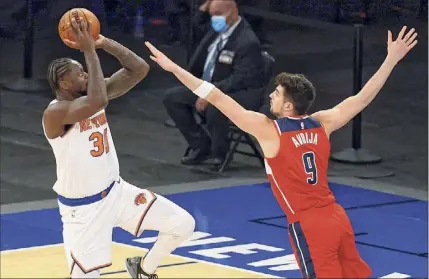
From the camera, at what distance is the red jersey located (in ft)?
26.8

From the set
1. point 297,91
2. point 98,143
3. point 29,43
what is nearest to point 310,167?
point 297,91

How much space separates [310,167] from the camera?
8211 millimetres

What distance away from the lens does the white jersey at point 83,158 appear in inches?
356

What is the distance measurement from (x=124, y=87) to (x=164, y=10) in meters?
7.63

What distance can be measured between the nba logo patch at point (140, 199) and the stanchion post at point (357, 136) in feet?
19.7

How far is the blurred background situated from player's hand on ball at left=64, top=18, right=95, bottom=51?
15.5 ft

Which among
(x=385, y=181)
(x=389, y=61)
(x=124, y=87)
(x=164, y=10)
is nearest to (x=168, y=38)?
(x=164, y=10)

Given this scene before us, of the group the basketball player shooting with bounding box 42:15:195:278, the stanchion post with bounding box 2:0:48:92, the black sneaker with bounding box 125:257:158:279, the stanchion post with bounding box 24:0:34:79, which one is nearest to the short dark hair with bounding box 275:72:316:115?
the basketball player shooting with bounding box 42:15:195:278

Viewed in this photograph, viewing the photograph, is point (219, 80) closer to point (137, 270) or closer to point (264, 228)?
point (264, 228)

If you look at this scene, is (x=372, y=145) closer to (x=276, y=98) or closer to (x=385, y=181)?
(x=385, y=181)

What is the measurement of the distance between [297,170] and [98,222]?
1683 mm

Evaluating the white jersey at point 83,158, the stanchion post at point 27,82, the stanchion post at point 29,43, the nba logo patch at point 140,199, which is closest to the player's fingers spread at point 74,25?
the white jersey at point 83,158

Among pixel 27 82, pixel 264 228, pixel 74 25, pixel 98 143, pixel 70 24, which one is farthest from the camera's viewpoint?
pixel 27 82

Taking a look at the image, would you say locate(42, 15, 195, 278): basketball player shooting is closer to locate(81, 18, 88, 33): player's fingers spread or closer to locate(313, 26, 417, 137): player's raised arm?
locate(81, 18, 88, 33): player's fingers spread
